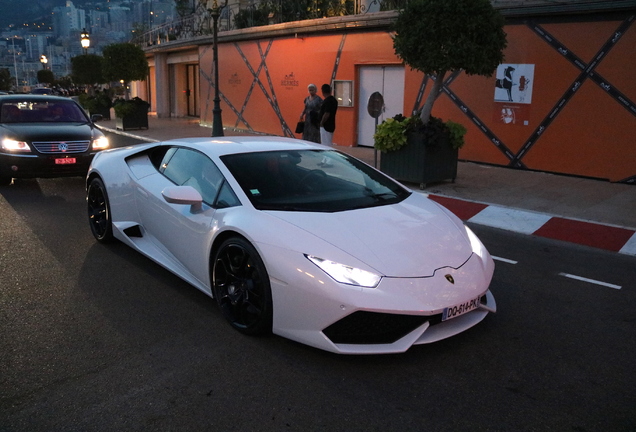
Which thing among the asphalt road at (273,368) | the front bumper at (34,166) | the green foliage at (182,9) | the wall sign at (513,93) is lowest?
the asphalt road at (273,368)

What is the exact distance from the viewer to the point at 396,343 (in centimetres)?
367

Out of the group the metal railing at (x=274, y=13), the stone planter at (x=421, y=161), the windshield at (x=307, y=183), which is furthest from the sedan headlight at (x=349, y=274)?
the metal railing at (x=274, y=13)

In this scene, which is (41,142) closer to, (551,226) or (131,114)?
(551,226)

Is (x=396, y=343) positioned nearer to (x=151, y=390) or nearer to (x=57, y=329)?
(x=151, y=390)

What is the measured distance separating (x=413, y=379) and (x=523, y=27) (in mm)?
10411

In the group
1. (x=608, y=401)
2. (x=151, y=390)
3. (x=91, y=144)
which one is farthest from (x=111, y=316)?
(x=91, y=144)

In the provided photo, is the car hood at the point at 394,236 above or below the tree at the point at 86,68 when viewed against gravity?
below

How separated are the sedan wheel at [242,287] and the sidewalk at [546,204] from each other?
16.0ft

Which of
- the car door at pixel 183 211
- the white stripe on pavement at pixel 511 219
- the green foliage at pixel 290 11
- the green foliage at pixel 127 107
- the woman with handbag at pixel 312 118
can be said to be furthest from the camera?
the green foliage at pixel 127 107

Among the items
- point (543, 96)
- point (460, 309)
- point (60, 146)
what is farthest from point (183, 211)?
point (543, 96)

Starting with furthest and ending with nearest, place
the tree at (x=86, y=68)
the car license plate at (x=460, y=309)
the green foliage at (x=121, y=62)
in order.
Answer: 1. the tree at (x=86, y=68)
2. the green foliage at (x=121, y=62)
3. the car license plate at (x=460, y=309)

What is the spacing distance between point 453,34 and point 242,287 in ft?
23.5

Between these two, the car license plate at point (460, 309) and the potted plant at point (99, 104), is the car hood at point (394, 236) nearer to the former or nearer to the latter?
the car license plate at point (460, 309)

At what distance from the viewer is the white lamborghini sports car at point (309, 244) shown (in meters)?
3.68
